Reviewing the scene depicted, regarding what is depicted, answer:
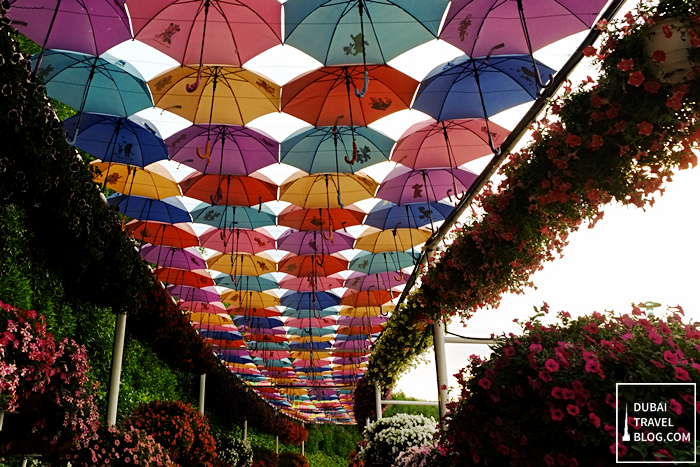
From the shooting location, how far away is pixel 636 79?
2.55m

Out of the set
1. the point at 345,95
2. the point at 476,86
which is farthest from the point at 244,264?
the point at 476,86

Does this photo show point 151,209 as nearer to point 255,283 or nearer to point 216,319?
point 255,283

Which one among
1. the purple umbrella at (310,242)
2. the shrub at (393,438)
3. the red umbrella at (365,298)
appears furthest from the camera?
the red umbrella at (365,298)

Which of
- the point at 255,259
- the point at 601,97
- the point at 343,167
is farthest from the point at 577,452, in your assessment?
the point at 255,259

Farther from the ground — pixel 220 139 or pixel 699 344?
pixel 220 139

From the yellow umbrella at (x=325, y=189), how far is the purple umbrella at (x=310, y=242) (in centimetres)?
192

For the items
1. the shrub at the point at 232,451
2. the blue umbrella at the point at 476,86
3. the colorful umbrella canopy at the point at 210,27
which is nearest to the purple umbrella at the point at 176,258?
the shrub at the point at 232,451

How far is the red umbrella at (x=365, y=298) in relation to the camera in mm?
14594

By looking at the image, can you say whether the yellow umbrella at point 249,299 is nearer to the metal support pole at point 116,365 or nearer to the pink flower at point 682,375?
the metal support pole at point 116,365

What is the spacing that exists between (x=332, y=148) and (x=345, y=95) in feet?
4.81

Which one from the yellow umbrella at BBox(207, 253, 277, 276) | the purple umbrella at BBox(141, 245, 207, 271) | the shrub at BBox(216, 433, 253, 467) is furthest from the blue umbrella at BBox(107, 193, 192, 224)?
the shrub at BBox(216, 433, 253, 467)

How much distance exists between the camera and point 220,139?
24.7ft

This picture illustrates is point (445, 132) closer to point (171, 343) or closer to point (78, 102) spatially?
point (78, 102)

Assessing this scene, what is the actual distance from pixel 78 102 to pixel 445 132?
476 centimetres
